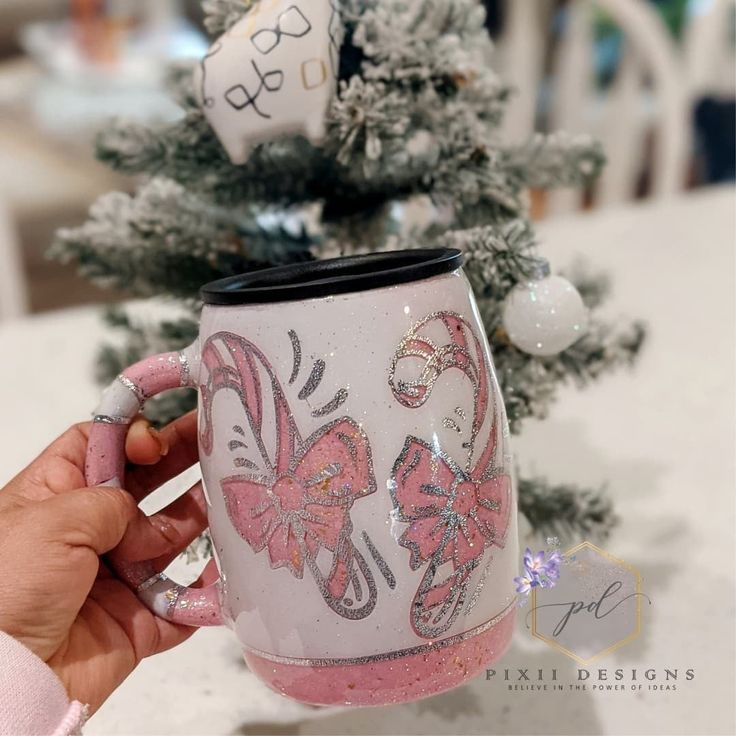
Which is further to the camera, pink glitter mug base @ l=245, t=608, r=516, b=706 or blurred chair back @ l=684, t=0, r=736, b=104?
blurred chair back @ l=684, t=0, r=736, b=104

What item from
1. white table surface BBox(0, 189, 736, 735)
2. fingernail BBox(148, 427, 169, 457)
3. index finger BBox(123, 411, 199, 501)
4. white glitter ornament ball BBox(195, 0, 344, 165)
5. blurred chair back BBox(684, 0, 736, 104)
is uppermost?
blurred chair back BBox(684, 0, 736, 104)

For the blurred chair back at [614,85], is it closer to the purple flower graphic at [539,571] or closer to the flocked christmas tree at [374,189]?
the flocked christmas tree at [374,189]

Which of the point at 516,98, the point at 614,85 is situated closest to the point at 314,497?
the point at 516,98

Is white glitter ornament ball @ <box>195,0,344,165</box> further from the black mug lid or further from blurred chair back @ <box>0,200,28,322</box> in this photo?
blurred chair back @ <box>0,200,28,322</box>

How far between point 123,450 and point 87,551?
7 centimetres

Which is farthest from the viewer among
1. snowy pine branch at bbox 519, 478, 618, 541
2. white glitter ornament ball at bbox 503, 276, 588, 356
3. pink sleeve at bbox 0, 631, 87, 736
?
snowy pine branch at bbox 519, 478, 618, 541

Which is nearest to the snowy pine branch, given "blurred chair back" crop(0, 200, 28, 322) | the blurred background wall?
the blurred background wall

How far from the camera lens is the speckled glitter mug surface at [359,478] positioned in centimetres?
40

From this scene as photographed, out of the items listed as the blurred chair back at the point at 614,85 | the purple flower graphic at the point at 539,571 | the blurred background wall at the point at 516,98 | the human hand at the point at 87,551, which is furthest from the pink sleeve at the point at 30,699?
the blurred chair back at the point at 614,85

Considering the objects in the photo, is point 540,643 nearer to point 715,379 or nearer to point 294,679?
point 294,679

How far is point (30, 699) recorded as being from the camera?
0.40 m

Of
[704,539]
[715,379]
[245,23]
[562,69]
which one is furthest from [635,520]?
[562,69]

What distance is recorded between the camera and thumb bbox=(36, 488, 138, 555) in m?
0.43

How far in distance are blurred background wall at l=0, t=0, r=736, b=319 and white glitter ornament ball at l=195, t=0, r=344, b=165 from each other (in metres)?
0.95
